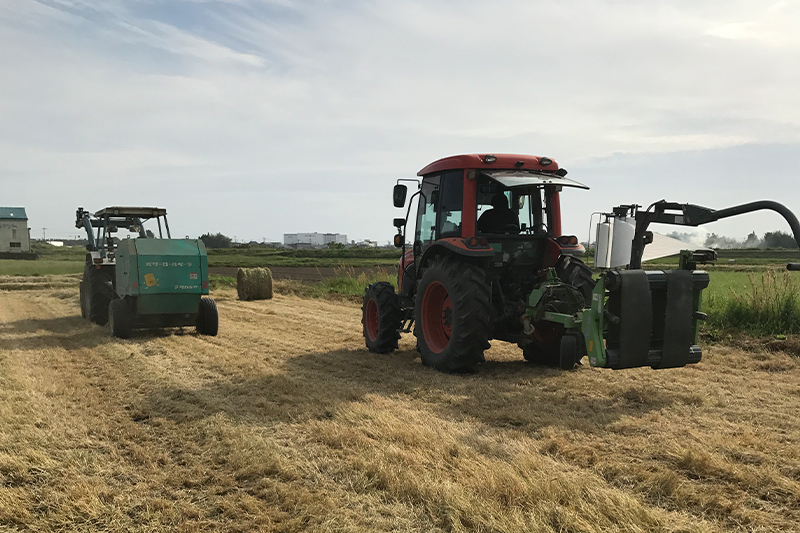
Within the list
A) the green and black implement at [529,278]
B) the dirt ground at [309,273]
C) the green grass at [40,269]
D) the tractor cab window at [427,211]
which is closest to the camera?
the green and black implement at [529,278]

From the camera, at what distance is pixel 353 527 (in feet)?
10.4

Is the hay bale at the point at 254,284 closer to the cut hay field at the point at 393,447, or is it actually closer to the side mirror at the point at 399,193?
the cut hay field at the point at 393,447

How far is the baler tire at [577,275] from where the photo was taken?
6.89 metres

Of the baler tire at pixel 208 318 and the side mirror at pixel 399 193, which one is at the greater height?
the side mirror at pixel 399 193

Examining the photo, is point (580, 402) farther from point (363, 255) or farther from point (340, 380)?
point (363, 255)

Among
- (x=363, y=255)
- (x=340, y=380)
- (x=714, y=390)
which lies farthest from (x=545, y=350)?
(x=363, y=255)

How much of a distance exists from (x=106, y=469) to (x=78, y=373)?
11.6 feet

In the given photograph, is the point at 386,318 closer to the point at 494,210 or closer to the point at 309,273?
the point at 494,210

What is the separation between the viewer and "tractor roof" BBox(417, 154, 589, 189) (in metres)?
7.06

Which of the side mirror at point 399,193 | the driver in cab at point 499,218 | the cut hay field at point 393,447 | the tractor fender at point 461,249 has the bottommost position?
the cut hay field at point 393,447

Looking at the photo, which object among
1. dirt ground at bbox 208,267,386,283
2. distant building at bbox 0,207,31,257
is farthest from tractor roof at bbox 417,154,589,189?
distant building at bbox 0,207,31,257

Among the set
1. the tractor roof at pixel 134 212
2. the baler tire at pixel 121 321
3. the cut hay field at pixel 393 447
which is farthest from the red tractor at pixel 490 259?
the tractor roof at pixel 134 212

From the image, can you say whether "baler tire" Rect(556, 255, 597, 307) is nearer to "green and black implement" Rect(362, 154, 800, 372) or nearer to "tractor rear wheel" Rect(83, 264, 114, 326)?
"green and black implement" Rect(362, 154, 800, 372)

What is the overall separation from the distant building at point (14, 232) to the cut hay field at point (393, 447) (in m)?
55.2
